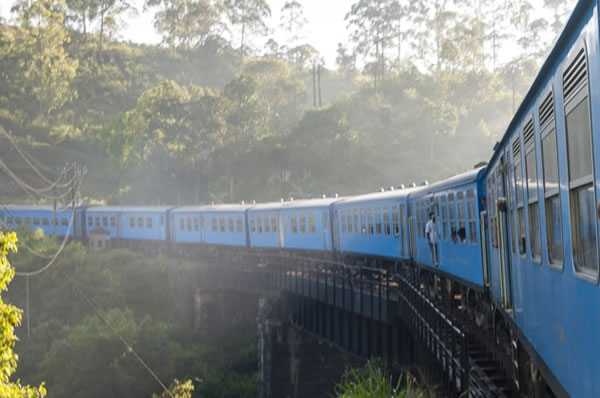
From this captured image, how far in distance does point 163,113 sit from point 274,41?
4532cm

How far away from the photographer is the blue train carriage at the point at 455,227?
44.1 feet

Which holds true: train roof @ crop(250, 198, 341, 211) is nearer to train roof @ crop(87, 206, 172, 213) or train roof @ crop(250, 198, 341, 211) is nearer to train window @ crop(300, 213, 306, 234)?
train window @ crop(300, 213, 306, 234)

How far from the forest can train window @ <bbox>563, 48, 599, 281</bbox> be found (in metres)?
55.2

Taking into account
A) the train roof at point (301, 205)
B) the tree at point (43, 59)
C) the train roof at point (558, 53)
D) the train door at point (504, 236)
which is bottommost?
the train door at point (504, 236)

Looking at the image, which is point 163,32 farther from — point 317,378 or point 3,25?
point 317,378

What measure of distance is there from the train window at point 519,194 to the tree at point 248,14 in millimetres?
93158

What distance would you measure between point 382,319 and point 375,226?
5.65m

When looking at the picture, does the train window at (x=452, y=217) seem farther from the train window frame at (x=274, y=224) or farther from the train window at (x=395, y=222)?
the train window frame at (x=274, y=224)

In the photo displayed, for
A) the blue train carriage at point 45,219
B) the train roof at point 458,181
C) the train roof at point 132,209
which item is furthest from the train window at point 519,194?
the blue train carriage at point 45,219

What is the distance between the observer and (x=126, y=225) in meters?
48.8

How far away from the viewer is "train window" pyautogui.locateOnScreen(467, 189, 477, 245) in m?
13.6

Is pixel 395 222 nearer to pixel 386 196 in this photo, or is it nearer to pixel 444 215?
pixel 386 196

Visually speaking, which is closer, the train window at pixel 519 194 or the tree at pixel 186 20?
the train window at pixel 519 194

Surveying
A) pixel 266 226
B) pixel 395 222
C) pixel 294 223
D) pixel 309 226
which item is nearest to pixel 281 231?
pixel 294 223
